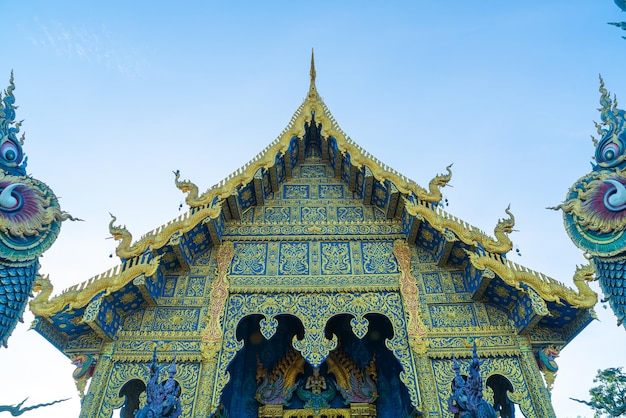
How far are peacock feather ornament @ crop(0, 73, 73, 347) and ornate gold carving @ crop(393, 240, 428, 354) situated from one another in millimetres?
5255

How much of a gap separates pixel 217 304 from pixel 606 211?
584 centimetres

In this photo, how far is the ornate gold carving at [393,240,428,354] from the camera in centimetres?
769

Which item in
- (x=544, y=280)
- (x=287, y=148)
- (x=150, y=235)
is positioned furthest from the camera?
(x=287, y=148)

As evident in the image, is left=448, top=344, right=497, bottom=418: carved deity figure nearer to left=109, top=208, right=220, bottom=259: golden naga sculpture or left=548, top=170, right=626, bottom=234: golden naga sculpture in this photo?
left=548, top=170, right=626, bottom=234: golden naga sculpture

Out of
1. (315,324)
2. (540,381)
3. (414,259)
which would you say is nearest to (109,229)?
(315,324)

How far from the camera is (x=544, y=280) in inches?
293

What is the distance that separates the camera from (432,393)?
723cm

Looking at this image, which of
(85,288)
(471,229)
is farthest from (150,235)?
(471,229)

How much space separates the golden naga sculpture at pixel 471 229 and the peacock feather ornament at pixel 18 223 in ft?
18.2

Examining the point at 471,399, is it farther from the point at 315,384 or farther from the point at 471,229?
the point at 315,384

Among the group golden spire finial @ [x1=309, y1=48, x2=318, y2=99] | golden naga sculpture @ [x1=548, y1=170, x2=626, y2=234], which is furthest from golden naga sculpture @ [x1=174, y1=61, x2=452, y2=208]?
golden naga sculpture @ [x1=548, y1=170, x2=626, y2=234]

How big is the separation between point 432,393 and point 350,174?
4.32 m

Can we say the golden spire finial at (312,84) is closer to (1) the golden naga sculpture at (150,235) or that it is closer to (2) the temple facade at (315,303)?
(2) the temple facade at (315,303)

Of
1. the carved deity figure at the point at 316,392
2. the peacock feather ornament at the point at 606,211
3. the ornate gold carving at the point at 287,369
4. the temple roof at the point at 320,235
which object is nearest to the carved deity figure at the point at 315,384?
the carved deity figure at the point at 316,392
